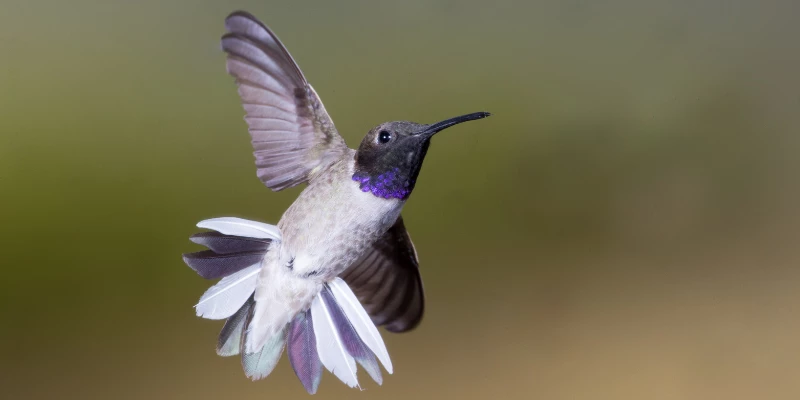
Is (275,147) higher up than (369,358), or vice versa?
(275,147)

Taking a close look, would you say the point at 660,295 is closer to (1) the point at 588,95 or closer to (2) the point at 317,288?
(1) the point at 588,95

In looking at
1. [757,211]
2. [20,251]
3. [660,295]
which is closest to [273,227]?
[20,251]

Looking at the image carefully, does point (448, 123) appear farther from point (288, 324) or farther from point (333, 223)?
point (288, 324)

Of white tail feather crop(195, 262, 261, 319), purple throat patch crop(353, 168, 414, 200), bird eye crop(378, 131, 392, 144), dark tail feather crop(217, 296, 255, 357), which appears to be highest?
bird eye crop(378, 131, 392, 144)

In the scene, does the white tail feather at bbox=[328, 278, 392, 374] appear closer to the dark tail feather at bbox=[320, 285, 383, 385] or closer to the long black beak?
the dark tail feather at bbox=[320, 285, 383, 385]

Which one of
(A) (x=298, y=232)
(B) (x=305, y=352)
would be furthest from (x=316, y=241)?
(B) (x=305, y=352)

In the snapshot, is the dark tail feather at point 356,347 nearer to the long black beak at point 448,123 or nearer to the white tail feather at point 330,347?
the white tail feather at point 330,347

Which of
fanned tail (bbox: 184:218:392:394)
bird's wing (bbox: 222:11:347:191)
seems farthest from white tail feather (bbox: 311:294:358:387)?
bird's wing (bbox: 222:11:347:191)
